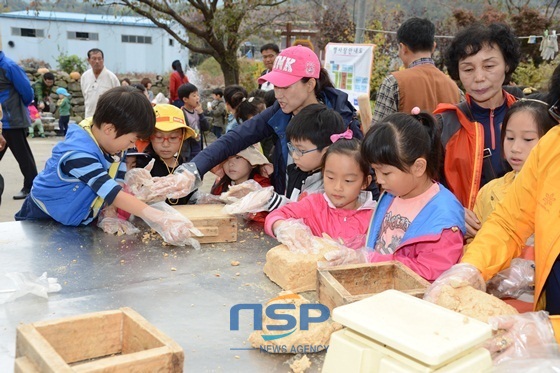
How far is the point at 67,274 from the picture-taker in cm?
198

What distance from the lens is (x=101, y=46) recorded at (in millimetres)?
32781

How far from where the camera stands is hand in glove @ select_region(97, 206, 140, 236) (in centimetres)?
249

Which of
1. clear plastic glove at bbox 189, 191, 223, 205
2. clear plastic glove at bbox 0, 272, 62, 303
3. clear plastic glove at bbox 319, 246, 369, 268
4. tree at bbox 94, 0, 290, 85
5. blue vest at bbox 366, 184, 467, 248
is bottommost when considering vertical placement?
clear plastic glove at bbox 0, 272, 62, 303

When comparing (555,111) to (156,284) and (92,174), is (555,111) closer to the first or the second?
(156,284)

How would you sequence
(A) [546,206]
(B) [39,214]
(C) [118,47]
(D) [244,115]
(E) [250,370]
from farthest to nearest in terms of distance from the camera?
(C) [118,47]
(D) [244,115]
(B) [39,214]
(A) [546,206]
(E) [250,370]

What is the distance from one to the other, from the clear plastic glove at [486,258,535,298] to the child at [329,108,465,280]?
5.6 inches

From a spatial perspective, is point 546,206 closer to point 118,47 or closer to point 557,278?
point 557,278

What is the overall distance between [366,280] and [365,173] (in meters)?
0.76

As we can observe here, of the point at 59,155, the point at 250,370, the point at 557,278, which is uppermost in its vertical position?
the point at 59,155

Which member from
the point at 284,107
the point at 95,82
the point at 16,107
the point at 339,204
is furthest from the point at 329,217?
the point at 95,82

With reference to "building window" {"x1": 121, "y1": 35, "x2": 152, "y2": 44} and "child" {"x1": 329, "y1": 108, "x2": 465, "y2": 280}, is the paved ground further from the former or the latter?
"building window" {"x1": 121, "y1": 35, "x2": 152, "y2": 44}

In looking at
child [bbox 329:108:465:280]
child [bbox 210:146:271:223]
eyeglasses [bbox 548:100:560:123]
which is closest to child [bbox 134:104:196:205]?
child [bbox 210:146:271:223]

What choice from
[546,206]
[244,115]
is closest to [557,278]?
[546,206]

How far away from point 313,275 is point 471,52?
1.24m
